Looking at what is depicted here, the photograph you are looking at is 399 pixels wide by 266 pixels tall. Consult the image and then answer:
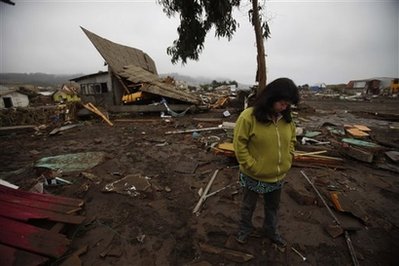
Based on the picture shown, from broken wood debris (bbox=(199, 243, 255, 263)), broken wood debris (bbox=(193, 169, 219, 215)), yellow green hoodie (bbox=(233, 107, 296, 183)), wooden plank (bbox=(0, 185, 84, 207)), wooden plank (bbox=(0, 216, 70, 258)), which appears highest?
yellow green hoodie (bbox=(233, 107, 296, 183))

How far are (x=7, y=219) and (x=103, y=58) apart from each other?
43.5 ft

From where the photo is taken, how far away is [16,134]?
9281mm

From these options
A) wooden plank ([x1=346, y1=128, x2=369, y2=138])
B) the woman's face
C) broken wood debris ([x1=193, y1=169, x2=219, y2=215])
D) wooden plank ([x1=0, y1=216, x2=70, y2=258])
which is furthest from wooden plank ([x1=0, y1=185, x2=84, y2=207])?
wooden plank ([x1=346, y1=128, x2=369, y2=138])

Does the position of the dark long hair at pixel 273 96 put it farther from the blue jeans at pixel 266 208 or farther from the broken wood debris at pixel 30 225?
the broken wood debris at pixel 30 225

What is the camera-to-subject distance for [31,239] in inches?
93.2

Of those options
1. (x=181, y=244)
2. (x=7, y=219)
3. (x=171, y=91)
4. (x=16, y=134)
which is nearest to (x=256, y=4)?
(x=171, y=91)

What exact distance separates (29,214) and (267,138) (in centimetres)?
319

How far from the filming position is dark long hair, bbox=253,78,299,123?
79.3 inches

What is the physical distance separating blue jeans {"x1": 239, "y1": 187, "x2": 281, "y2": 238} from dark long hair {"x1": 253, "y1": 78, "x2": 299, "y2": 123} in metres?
Result: 0.98

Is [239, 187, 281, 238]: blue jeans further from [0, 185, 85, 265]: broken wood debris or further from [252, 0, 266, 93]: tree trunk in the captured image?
[252, 0, 266, 93]: tree trunk

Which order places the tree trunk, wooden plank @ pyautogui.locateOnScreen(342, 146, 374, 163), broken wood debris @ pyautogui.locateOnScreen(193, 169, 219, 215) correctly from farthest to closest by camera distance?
the tree trunk, wooden plank @ pyautogui.locateOnScreen(342, 146, 374, 163), broken wood debris @ pyautogui.locateOnScreen(193, 169, 219, 215)

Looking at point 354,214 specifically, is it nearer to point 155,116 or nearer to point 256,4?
point 256,4

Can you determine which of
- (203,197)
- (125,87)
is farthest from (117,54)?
(203,197)

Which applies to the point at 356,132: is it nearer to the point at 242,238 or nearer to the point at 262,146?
the point at 242,238
